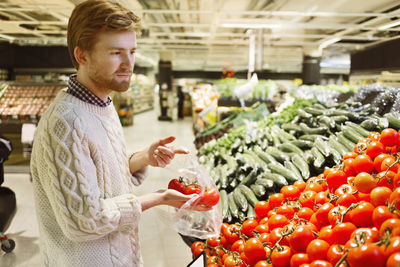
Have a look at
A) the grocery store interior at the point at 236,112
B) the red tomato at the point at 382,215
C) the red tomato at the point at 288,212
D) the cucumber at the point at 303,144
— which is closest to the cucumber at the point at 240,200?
the grocery store interior at the point at 236,112

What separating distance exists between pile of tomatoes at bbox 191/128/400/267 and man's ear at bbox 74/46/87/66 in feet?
3.78

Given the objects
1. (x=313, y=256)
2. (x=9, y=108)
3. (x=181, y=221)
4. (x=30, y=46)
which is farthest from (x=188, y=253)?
(x=30, y=46)

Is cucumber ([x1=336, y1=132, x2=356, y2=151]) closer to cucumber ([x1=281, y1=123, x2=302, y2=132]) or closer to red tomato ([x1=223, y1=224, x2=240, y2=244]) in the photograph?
cucumber ([x1=281, y1=123, x2=302, y2=132])

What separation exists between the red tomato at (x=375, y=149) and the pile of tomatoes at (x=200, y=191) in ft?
3.14

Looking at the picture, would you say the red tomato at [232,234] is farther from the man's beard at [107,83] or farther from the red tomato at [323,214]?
the man's beard at [107,83]

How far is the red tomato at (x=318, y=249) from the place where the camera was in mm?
1307

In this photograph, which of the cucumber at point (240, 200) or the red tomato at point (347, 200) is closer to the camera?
the red tomato at point (347, 200)

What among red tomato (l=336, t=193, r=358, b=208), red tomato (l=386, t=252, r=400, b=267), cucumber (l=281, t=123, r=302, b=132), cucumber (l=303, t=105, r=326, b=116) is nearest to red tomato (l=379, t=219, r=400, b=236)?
red tomato (l=386, t=252, r=400, b=267)

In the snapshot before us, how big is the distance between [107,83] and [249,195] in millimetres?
1719

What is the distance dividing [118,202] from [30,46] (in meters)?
13.9

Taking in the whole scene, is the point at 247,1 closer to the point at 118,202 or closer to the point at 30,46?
the point at 118,202

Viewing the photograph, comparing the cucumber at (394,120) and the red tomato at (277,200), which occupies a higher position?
the cucumber at (394,120)

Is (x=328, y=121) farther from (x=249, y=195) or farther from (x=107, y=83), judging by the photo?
(x=107, y=83)

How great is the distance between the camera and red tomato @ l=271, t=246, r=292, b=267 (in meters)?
1.49
